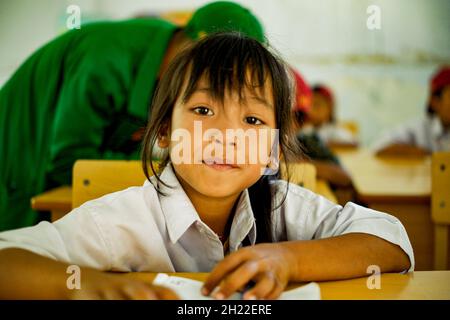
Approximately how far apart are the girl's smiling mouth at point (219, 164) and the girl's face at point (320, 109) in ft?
11.9

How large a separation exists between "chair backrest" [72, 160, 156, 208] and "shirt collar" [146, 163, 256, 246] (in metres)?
0.05

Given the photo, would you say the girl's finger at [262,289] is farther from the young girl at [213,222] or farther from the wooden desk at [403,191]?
the wooden desk at [403,191]

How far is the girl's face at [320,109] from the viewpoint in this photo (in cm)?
420

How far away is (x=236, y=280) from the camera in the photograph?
498 mm

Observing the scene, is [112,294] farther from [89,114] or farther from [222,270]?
[89,114]

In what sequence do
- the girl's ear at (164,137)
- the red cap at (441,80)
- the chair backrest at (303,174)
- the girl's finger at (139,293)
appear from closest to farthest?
1. the girl's finger at (139,293)
2. the girl's ear at (164,137)
3. the chair backrest at (303,174)
4. the red cap at (441,80)

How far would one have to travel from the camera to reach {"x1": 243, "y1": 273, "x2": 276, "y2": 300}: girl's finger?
0.50 metres

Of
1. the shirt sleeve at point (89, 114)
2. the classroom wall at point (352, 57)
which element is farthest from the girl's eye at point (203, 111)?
the classroom wall at point (352, 57)

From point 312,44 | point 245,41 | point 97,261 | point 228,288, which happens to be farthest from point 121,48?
point 312,44

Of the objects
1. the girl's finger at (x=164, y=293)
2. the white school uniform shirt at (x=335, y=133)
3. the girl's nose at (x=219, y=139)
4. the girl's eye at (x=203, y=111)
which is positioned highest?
the girl's eye at (x=203, y=111)

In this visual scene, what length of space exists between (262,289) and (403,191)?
0.97m

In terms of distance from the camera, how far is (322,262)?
57 cm

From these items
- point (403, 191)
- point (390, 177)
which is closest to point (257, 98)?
point (403, 191)
